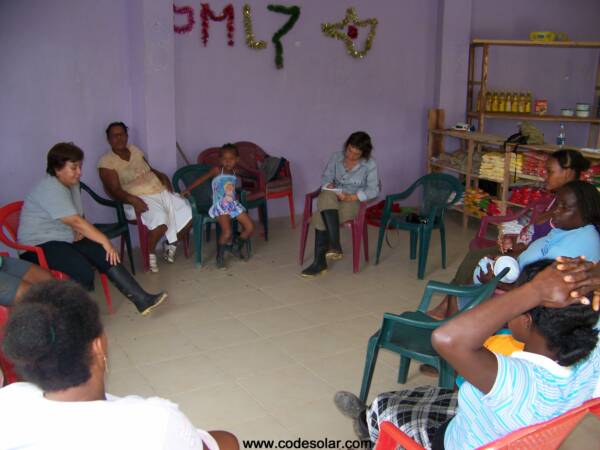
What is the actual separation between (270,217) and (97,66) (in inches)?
89.1

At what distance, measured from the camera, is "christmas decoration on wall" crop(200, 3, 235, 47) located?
5.87 metres

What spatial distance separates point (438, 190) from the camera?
17.6 feet

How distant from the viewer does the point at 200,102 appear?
238 inches

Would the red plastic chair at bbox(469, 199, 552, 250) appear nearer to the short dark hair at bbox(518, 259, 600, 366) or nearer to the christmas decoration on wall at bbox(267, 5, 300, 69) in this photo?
the short dark hair at bbox(518, 259, 600, 366)

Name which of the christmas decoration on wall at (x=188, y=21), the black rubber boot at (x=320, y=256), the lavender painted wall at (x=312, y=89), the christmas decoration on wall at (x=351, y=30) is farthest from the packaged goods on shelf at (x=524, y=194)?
the christmas decoration on wall at (x=188, y=21)

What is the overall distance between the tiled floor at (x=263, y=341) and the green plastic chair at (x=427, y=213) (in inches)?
8.3

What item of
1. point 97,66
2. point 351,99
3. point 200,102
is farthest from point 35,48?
point 351,99

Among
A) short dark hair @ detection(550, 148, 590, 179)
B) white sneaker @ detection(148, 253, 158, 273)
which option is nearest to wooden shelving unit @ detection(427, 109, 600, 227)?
short dark hair @ detection(550, 148, 590, 179)

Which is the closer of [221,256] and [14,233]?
[14,233]

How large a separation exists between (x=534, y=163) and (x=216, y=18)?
315cm

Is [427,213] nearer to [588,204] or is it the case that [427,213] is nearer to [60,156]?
[588,204]

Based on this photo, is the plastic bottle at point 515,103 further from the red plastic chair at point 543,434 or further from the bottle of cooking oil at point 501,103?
the red plastic chair at point 543,434

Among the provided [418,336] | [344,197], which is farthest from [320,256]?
[418,336]

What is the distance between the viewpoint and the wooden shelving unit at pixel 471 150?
223 inches
